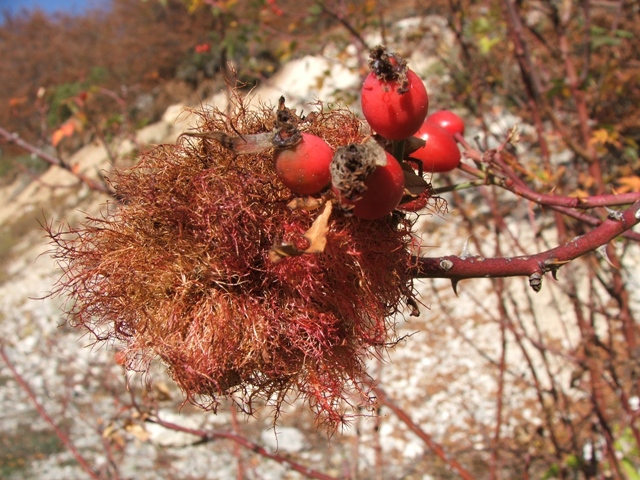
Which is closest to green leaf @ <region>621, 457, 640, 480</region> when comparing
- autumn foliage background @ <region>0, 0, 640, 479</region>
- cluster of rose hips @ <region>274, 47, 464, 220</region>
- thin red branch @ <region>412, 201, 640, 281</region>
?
autumn foliage background @ <region>0, 0, 640, 479</region>

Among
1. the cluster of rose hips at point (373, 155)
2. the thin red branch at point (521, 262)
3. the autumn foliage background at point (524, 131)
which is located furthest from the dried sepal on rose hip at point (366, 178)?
the autumn foliage background at point (524, 131)

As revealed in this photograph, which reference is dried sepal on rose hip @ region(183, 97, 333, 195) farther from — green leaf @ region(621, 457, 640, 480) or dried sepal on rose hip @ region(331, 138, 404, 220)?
green leaf @ region(621, 457, 640, 480)

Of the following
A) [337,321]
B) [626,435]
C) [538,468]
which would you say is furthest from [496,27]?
[337,321]

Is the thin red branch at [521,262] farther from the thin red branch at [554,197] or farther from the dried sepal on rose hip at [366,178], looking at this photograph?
the dried sepal on rose hip at [366,178]

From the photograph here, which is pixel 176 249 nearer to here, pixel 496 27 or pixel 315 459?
pixel 496 27

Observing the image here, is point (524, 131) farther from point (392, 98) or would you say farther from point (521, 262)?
point (392, 98)
